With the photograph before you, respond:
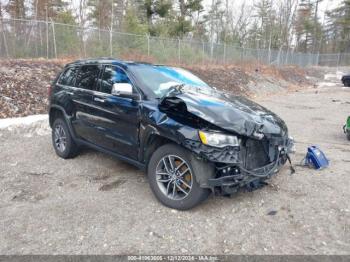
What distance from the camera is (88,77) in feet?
16.1

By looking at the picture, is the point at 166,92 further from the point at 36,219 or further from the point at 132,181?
the point at 36,219

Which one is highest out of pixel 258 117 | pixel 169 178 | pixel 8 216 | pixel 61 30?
pixel 61 30

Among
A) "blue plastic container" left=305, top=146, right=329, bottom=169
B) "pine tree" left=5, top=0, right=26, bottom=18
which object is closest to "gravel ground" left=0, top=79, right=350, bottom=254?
"blue plastic container" left=305, top=146, right=329, bottom=169

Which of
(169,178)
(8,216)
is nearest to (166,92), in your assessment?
(169,178)

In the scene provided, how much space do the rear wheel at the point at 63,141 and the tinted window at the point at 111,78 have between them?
4.19 ft

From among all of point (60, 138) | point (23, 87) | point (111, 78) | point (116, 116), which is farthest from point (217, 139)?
point (23, 87)

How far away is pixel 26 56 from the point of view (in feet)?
45.0

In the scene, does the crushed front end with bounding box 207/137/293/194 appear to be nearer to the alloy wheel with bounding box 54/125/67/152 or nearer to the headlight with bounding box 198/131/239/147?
the headlight with bounding box 198/131/239/147

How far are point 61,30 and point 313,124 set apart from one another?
12.2 metres

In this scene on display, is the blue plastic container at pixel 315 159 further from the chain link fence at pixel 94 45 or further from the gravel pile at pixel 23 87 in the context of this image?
the chain link fence at pixel 94 45

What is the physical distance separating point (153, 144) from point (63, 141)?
8.01 feet

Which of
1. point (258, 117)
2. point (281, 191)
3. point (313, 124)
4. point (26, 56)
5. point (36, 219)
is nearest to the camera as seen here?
point (36, 219)

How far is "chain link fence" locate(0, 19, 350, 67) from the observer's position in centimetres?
1347

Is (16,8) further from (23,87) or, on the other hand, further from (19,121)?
(19,121)
